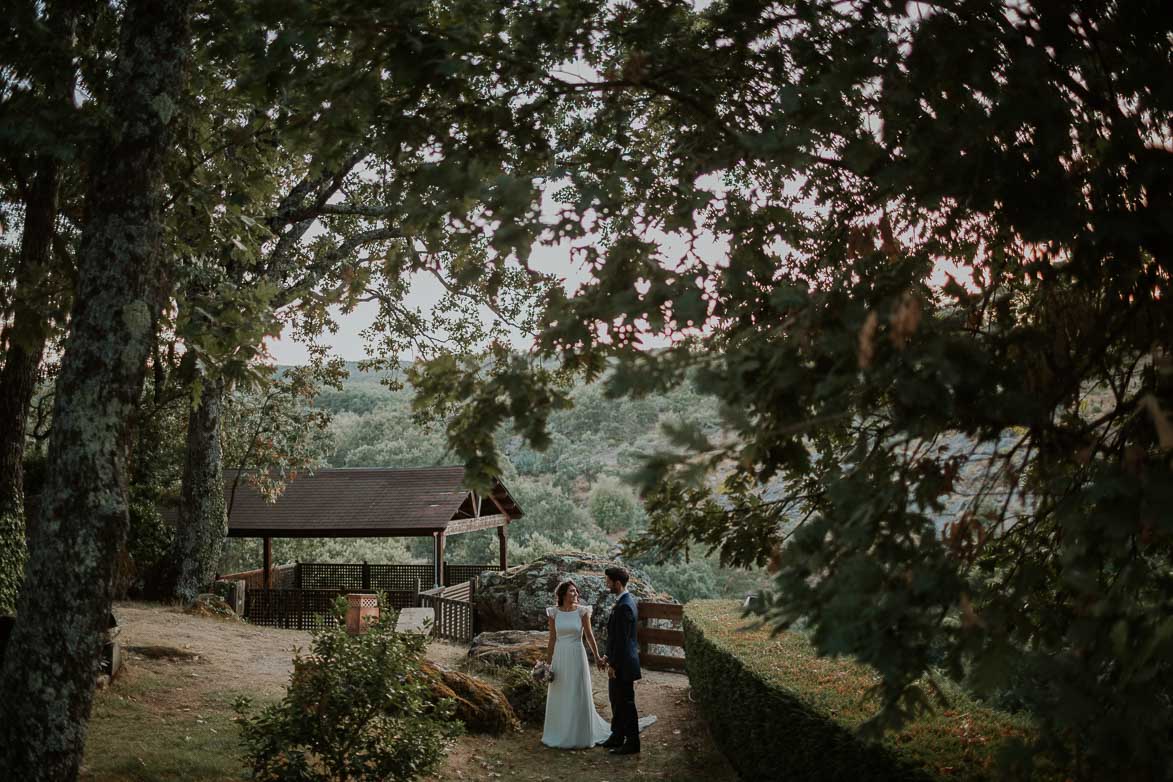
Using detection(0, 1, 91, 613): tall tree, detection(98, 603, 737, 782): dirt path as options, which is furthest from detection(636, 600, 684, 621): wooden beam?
detection(0, 1, 91, 613): tall tree

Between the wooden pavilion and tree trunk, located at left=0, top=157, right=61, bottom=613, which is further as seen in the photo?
the wooden pavilion

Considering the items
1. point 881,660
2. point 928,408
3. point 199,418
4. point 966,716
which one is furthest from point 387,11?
point 199,418

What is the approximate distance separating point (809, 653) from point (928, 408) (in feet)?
21.3

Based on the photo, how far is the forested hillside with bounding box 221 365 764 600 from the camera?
4178 centimetres

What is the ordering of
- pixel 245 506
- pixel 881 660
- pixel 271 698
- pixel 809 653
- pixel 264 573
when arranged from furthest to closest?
pixel 245 506
pixel 264 573
pixel 271 698
pixel 809 653
pixel 881 660

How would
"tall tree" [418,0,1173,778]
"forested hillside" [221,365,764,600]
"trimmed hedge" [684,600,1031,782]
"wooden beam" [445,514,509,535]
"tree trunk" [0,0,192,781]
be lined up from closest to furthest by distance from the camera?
"tall tree" [418,0,1173,778]
"trimmed hedge" [684,600,1031,782]
"tree trunk" [0,0,192,781]
"wooden beam" [445,514,509,535]
"forested hillside" [221,365,764,600]

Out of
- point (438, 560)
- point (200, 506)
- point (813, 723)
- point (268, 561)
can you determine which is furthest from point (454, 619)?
point (813, 723)

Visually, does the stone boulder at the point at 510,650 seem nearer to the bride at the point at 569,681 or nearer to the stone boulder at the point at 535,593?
the bride at the point at 569,681

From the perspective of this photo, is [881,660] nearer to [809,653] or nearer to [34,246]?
[809,653]

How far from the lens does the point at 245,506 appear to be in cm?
2406

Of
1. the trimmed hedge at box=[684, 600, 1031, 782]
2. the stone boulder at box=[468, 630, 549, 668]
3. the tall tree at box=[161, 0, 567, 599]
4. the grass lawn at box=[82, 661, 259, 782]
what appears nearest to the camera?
the tall tree at box=[161, 0, 567, 599]

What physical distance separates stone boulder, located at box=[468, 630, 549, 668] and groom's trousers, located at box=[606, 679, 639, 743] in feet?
8.67

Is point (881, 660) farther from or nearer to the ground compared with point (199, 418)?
nearer to the ground

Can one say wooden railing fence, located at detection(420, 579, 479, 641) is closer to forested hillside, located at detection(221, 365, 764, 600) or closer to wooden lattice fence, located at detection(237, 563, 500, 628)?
wooden lattice fence, located at detection(237, 563, 500, 628)
